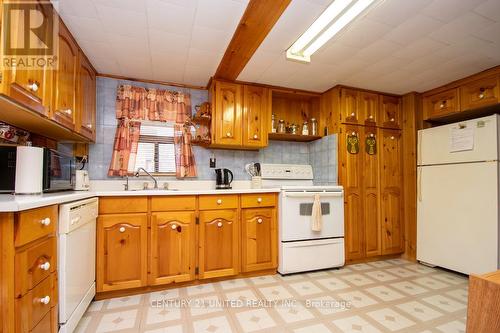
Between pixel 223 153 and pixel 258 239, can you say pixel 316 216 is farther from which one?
pixel 223 153

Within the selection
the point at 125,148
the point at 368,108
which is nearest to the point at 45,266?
the point at 125,148

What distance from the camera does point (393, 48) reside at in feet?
6.95

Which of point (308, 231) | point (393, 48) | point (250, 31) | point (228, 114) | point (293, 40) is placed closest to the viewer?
point (250, 31)

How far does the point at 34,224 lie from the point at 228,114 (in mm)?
2017

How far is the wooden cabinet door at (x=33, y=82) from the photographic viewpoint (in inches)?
47.4

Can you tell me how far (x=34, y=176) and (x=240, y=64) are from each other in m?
1.83

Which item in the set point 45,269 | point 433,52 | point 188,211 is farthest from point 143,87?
point 433,52

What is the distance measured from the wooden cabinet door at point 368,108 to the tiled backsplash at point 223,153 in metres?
0.52

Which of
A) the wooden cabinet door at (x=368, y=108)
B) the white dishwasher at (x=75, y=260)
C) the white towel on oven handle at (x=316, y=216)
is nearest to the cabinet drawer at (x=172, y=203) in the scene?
the white dishwasher at (x=75, y=260)

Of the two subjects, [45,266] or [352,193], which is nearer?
[45,266]

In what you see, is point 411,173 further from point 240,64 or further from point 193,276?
point 193,276

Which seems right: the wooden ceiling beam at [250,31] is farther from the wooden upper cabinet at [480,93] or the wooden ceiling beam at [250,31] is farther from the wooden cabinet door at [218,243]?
the wooden upper cabinet at [480,93]

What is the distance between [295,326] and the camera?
166 cm

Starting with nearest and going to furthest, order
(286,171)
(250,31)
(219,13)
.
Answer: (219,13), (250,31), (286,171)
